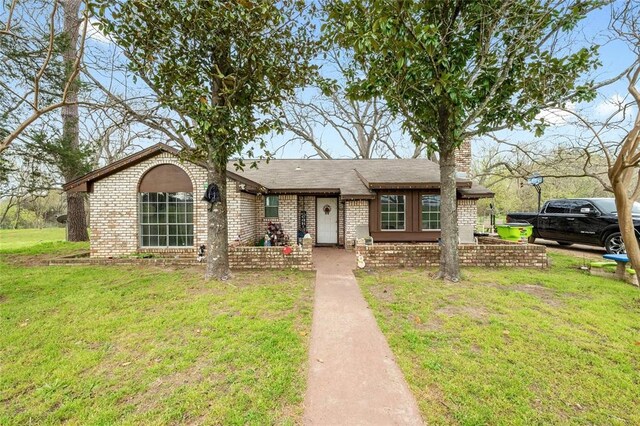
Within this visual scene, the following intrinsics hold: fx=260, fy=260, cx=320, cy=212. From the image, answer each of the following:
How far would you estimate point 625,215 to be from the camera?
4059 millimetres

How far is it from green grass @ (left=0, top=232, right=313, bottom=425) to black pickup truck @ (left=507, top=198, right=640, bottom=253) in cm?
1071

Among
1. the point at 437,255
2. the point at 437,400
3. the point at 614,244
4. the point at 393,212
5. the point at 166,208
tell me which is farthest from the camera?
the point at 393,212

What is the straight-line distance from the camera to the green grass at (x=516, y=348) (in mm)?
2420

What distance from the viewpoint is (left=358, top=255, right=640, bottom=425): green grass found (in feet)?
7.94

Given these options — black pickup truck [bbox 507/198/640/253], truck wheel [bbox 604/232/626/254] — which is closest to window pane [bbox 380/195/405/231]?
black pickup truck [bbox 507/198/640/253]

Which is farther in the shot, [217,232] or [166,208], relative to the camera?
[166,208]

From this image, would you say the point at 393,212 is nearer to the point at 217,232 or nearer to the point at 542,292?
the point at 542,292

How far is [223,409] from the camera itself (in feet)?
7.74

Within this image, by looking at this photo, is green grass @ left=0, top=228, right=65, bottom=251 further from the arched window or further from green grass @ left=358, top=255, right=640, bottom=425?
green grass @ left=358, top=255, right=640, bottom=425

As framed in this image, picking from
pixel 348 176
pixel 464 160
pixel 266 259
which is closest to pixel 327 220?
pixel 348 176

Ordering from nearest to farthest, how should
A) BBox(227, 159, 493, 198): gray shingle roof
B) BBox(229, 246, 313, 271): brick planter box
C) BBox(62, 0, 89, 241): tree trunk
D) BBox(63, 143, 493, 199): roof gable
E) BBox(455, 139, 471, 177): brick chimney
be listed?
1. BBox(229, 246, 313, 271): brick planter box
2. BBox(63, 143, 493, 199): roof gable
3. BBox(62, 0, 89, 241): tree trunk
4. BBox(227, 159, 493, 198): gray shingle roof
5. BBox(455, 139, 471, 177): brick chimney

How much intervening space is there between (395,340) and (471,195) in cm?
897

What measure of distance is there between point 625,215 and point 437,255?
414cm

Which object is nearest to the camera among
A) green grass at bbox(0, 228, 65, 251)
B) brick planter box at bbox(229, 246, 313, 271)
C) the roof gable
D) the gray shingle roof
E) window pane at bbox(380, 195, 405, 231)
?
brick planter box at bbox(229, 246, 313, 271)
